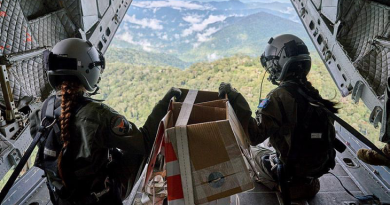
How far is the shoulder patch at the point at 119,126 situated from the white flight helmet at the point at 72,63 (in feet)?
1.14

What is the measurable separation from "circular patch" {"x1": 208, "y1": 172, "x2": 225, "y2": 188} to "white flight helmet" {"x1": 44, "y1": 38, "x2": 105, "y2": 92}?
106 centimetres

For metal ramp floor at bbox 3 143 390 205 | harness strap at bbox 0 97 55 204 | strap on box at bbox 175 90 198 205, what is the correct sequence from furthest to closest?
metal ramp floor at bbox 3 143 390 205, harness strap at bbox 0 97 55 204, strap on box at bbox 175 90 198 205

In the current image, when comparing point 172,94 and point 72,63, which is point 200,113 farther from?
point 72,63

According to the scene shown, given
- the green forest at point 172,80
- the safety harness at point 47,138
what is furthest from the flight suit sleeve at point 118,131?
the green forest at point 172,80

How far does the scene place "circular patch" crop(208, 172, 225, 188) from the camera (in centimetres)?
132

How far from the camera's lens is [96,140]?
5.60 feet

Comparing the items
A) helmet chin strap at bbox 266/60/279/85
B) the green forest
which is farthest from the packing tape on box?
the green forest

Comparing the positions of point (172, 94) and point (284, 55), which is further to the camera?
point (284, 55)

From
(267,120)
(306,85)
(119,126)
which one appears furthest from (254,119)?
(119,126)

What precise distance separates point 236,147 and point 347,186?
195cm

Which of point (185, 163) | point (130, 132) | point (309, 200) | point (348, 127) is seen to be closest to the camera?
point (185, 163)

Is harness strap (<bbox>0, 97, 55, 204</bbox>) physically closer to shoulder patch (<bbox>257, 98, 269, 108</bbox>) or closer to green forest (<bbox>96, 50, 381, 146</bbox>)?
shoulder patch (<bbox>257, 98, 269, 108</bbox>)

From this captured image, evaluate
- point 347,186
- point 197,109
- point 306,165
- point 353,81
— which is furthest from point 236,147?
point 353,81

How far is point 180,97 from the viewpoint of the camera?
201 centimetres
